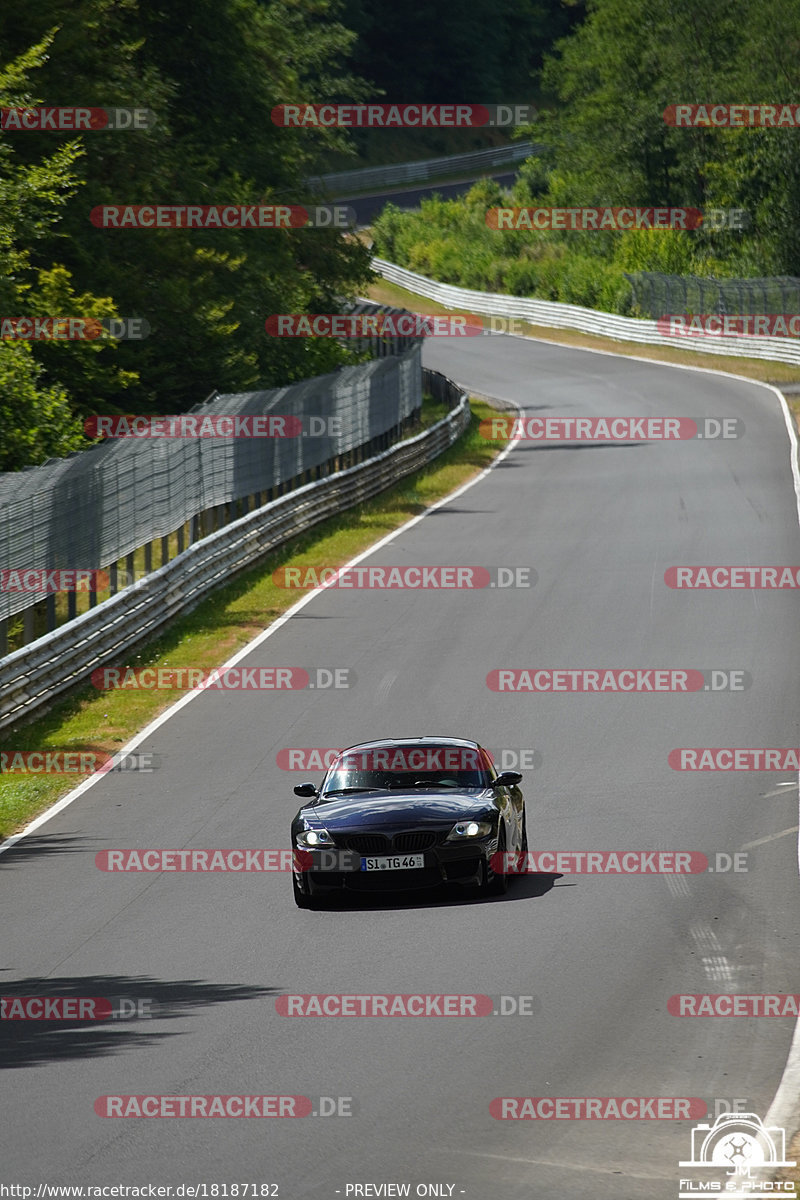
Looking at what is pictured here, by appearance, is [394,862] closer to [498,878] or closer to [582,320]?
[498,878]

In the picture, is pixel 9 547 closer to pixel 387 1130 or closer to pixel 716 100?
pixel 387 1130

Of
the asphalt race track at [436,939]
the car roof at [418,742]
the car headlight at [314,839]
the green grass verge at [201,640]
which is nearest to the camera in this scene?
the asphalt race track at [436,939]

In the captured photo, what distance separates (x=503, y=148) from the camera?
5143 inches

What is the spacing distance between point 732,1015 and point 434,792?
13.4 feet

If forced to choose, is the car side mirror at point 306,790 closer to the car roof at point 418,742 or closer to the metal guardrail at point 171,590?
the car roof at point 418,742

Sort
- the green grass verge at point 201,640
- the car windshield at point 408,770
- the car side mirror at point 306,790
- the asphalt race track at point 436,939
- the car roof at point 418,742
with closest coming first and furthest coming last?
the asphalt race track at point 436,939 → the car side mirror at point 306,790 → the car windshield at point 408,770 → the car roof at point 418,742 → the green grass verge at point 201,640

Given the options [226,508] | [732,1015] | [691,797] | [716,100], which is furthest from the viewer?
[716,100]

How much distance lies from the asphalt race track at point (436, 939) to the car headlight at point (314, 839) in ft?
1.69

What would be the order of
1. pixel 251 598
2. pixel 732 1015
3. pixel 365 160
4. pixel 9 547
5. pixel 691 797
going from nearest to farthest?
pixel 732 1015
pixel 691 797
pixel 9 547
pixel 251 598
pixel 365 160

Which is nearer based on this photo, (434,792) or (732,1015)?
(732,1015)

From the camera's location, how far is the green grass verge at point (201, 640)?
1914cm

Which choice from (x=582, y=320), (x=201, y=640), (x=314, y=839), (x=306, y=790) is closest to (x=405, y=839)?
(x=314, y=839)

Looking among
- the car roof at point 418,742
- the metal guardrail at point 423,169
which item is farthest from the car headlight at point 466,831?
the metal guardrail at point 423,169

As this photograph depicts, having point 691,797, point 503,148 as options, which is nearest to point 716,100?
point 503,148
